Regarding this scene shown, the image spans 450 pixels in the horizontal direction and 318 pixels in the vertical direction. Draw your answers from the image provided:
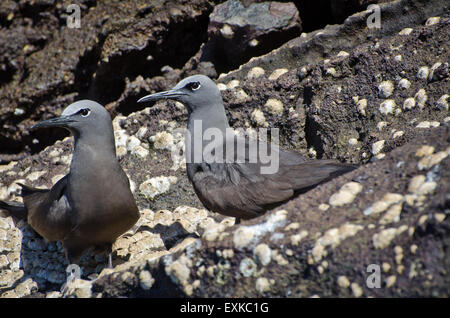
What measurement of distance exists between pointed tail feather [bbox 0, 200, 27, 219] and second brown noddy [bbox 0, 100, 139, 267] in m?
0.43

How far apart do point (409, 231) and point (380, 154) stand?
5.02ft

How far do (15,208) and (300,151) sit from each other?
2621mm

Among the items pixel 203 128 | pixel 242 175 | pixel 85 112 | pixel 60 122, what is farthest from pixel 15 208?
pixel 242 175

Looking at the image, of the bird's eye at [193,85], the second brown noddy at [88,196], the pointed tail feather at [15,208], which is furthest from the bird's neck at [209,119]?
the pointed tail feather at [15,208]

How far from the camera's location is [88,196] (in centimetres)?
397

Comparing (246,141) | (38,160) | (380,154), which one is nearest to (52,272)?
(38,160)

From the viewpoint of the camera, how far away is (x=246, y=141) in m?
4.23

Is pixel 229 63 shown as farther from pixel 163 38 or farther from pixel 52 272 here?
pixel 52 272

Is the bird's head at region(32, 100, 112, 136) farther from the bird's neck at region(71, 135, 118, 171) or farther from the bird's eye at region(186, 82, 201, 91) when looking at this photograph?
the bird's eye at region(186, 82, 201, 91)

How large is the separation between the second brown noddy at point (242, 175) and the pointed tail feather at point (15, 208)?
64.1 inches

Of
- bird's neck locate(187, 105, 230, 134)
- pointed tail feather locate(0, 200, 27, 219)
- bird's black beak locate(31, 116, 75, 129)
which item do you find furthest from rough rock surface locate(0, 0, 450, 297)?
bird's black beak locate(31, 116, 75, 129)

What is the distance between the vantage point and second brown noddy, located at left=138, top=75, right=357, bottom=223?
12.6ft

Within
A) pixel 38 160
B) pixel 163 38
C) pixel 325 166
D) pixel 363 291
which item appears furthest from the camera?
pixel 163 38

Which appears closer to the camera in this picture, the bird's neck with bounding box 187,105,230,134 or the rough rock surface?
the rough rock surface
